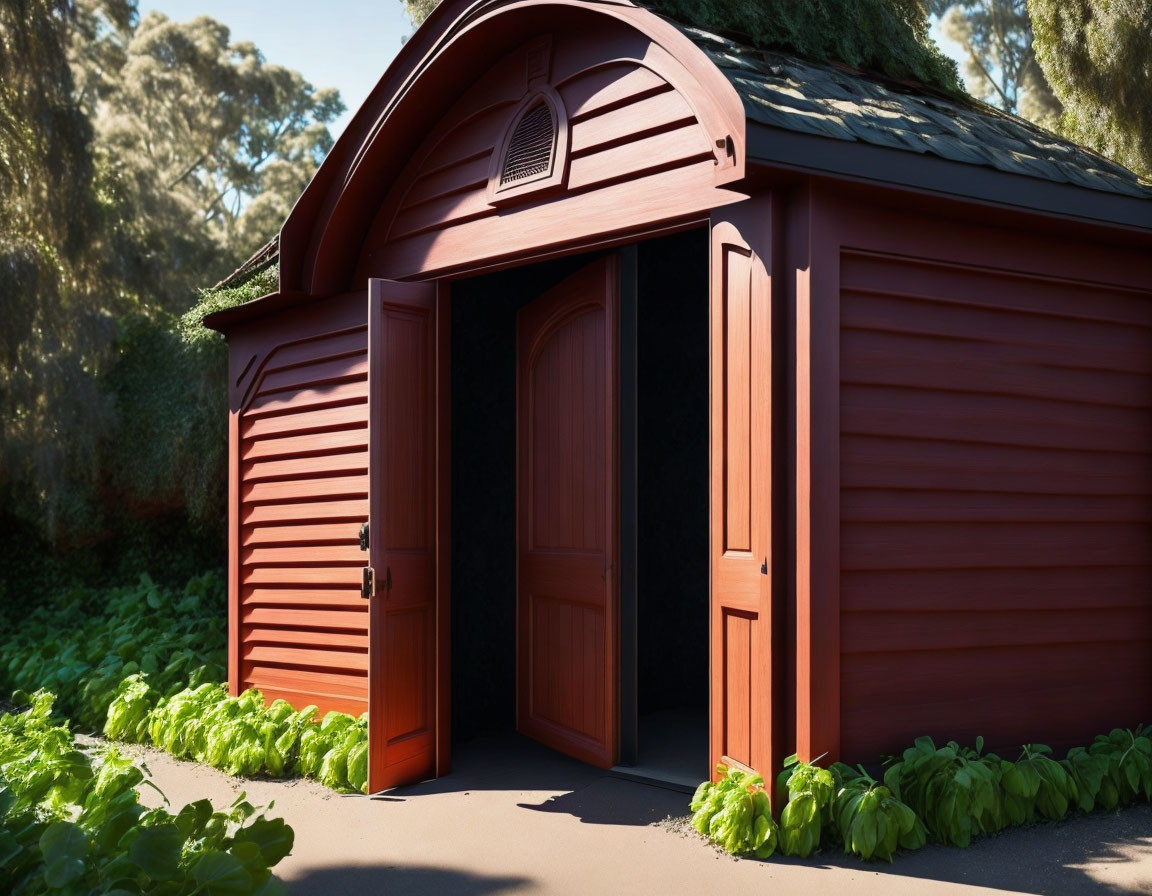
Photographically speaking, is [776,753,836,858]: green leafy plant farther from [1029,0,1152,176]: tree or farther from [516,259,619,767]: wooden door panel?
[1029,0,1152,176]: tree

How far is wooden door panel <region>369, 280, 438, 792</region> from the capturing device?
18.7 ft

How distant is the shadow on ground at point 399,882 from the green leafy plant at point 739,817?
81cm

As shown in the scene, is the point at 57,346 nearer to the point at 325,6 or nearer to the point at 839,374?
the point at 839,374

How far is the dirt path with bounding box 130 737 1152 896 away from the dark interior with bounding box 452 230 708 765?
146 centimetres

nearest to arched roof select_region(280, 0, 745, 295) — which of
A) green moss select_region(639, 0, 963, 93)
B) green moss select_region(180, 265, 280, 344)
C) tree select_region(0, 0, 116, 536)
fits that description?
green moss select_region(639, 0, 963, 93)

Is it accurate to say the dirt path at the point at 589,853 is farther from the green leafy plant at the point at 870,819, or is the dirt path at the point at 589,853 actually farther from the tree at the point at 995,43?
the tree at the point at 995,43

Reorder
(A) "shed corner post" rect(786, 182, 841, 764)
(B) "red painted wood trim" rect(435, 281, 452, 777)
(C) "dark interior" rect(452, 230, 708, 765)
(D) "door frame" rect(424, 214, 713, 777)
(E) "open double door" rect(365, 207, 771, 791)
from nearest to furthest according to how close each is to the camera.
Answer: (A) "shed corner post" rect(786, 182, 841, 764), (E) "open double door" rect(365, 207, 771, 791), (D) "door frame" rect(424, 214, 713, 777), (B) "red painted wood trim" rect(435, 281, 452, 777), (C) "dark interior" rect(452, 230, 708, 765)

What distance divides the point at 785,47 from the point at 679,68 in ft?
5.78

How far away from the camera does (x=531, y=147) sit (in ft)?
18.7

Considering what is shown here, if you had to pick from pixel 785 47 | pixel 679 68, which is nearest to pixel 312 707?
pixel 679 68

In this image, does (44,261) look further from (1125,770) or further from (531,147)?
(1125,770)

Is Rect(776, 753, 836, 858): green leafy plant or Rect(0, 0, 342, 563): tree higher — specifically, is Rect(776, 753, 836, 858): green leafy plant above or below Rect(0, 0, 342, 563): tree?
below

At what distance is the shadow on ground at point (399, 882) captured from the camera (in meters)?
4.19

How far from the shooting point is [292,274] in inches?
266
